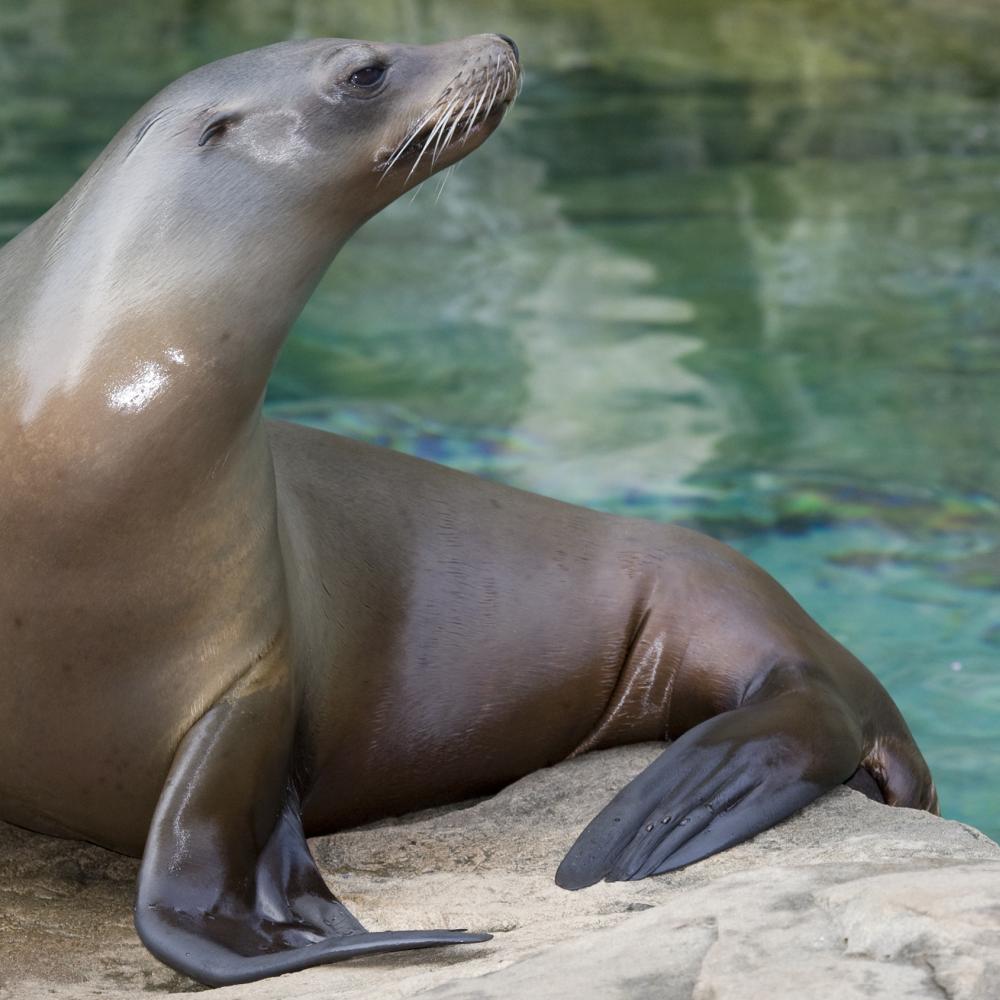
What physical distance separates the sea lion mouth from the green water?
8.12 feet

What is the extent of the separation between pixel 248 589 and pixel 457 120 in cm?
95

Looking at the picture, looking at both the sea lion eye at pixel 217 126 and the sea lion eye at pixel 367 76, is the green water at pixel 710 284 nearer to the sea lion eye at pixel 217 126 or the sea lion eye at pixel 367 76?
the sea lion eye at pixel 367 76

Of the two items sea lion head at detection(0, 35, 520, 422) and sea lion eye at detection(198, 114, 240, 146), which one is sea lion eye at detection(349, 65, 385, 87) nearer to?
sea lion head at detection(0, 35, 520, 422)

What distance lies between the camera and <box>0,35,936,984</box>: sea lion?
9.87 ft

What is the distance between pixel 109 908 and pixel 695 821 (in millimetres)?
1039

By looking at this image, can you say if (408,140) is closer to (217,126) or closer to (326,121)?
(326,121)

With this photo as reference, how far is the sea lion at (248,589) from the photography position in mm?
3008

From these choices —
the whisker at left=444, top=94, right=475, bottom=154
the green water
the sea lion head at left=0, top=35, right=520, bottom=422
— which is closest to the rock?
the sea lion head at left=0, top=35, right=520, bottom=422

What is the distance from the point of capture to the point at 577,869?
10.2ft

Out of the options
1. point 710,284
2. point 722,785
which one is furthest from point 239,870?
point 710,284

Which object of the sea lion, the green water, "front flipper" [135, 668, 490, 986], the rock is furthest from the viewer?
the green water

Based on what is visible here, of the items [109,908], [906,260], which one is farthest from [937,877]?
[906,260]

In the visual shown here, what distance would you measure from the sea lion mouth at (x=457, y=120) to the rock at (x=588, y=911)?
→ 127cm

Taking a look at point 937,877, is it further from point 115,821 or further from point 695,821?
point 115,821
